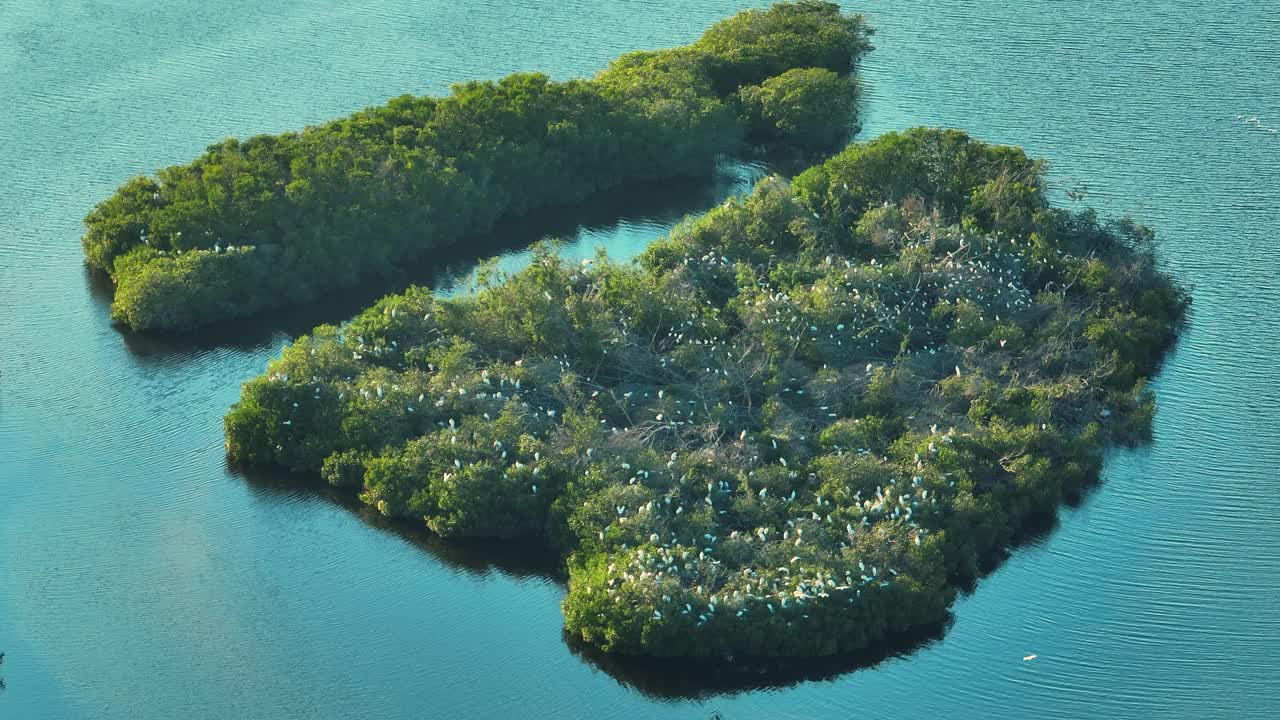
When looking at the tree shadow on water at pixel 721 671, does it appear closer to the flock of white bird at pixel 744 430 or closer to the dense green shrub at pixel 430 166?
the flock of white bird at pixel 744 430

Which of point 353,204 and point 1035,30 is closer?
point 353,204

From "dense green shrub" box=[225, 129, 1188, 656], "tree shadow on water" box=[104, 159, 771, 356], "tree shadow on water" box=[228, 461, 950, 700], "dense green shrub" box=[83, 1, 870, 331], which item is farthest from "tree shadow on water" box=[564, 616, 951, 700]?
"dense green shrub" box=[83, 1, 870, 331]

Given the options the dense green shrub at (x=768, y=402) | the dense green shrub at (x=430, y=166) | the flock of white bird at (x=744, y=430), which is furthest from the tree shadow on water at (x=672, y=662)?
the dense green shrub at (x=430, y=166)

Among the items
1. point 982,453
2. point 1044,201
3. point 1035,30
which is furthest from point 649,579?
point 1035,30

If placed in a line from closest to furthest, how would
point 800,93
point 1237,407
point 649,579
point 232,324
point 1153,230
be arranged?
point 649,579
point 1237,407
point 232,324
point 1153,230
point 800,93

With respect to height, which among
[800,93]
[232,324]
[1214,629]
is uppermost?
[800,93]

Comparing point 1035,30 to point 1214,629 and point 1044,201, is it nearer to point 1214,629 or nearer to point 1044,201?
point 1044,201

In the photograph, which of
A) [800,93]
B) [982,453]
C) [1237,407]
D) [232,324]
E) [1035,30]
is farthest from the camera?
[1035,30]
